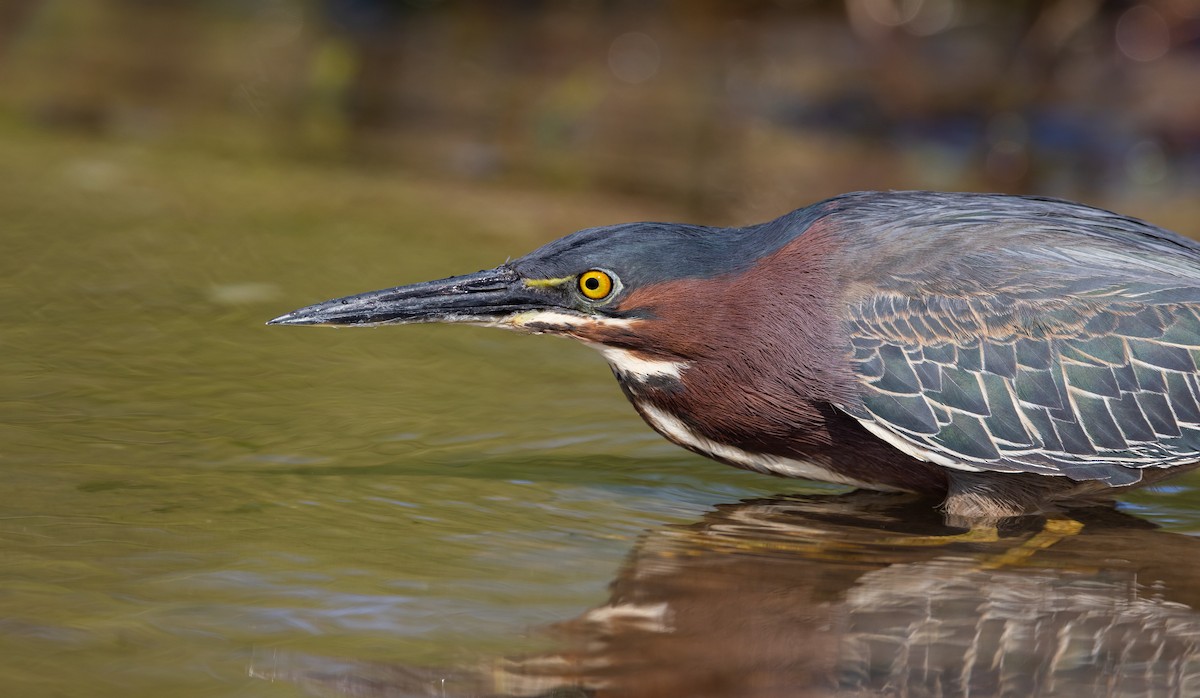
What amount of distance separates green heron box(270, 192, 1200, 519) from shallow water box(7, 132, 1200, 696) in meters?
0.33

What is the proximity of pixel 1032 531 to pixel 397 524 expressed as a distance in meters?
2.54

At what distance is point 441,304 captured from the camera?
5.96 m

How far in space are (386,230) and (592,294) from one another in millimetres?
3819

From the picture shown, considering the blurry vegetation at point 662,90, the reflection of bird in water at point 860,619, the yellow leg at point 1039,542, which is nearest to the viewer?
the reflection of bird in water at point 860,619

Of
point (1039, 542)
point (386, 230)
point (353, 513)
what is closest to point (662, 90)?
point (386, 230)

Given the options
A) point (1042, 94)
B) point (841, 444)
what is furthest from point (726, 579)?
point (1042, 94)

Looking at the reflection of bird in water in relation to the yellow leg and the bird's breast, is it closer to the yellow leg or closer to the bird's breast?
the yellow leg

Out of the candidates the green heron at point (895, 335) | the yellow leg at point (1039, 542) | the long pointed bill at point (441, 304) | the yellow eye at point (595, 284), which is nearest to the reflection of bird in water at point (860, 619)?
the yellow leg at point (1039, 542)

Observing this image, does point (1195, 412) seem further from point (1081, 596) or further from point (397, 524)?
point (397, 524)

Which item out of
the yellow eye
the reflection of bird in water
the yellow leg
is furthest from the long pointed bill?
the yellow leg

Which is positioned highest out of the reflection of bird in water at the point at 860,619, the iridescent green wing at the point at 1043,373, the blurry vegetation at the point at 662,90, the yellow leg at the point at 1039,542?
the blurry vegetation at the point at 662,90

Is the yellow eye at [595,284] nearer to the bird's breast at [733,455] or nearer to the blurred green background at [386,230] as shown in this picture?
the bird's breast at [733,455]

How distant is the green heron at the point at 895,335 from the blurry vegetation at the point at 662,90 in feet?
15.5

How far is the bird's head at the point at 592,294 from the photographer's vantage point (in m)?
5.89
